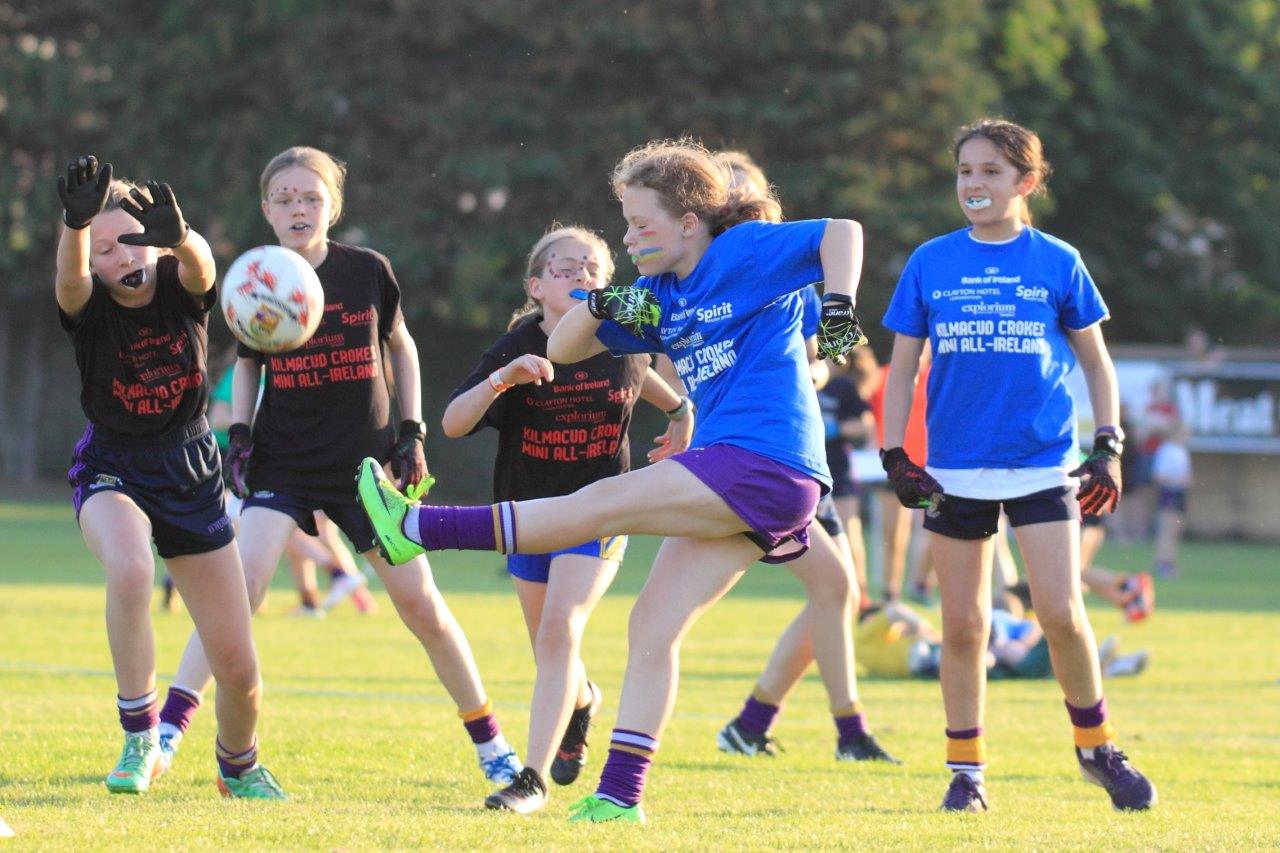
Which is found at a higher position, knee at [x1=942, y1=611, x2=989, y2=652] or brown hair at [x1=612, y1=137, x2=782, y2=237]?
brown hair at [x1=612, y1=137, x2=782, y2=237]

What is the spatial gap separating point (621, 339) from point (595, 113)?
24718 millimetres

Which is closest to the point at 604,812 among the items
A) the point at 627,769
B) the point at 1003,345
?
the point at 627,769

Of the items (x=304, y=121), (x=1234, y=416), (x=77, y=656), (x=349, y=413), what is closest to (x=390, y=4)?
Result: (x=304, y=121)

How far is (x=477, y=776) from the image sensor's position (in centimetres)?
651

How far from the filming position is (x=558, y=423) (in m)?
6.45

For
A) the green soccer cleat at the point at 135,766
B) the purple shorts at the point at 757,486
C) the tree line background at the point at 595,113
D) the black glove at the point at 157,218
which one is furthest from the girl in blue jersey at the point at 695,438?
the tree line background at the point at 595,113

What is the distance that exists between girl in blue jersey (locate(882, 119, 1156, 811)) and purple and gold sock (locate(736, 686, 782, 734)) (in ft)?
5.12

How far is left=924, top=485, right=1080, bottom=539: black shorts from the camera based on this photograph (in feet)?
19.6

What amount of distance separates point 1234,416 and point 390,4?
49.5 feet

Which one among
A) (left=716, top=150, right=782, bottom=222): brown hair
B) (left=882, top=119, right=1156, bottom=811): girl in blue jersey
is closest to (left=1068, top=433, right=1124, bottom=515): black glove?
(left=882, top=119, right=1156, bottom=811): girl in blue jersey

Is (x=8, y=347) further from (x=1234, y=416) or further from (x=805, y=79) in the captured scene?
(x=1234, y=416)

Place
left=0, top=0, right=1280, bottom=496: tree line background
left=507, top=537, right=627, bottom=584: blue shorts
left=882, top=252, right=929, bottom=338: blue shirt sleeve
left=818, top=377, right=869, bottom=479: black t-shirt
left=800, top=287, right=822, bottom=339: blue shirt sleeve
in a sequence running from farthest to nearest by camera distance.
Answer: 1. left=0, top=0, right=1280, bottom=496: tree line background
2. left=818, top=377, right=869, bottom=479: black t-shirt
3. left=507, top=537, right=627, bottom=584: blue shorts
4. left=882, top=252, right=929, bottom=338: blue shirt sleeve
5. left=800, top=287, right=822, bottom=339: blue shirt sleeve

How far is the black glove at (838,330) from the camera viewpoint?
16.3 ft

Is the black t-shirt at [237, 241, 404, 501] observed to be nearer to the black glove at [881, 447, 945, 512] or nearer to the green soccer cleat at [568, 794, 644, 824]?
the green soccer cleat at [568, 794, 644, 824]
